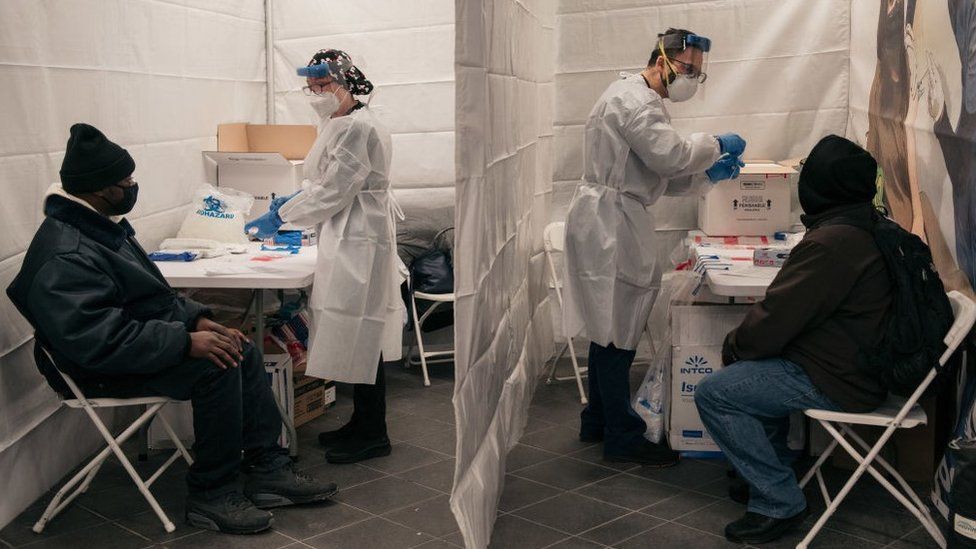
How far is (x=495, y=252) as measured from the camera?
10.8ft

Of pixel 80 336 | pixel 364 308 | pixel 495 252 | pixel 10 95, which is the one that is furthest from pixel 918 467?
pixel 10 95

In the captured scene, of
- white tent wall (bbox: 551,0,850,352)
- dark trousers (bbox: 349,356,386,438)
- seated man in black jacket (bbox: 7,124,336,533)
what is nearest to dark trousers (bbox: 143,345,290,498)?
seated man in black jacket (bbox: 7,124,336,533)

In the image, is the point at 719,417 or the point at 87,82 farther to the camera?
the point at 87,82

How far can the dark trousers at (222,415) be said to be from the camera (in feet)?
10.9

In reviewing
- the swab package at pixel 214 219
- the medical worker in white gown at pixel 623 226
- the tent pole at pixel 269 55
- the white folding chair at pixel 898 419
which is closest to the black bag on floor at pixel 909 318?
the white folding chair at pixel 898 419

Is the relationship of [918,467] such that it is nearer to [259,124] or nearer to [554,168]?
[554,168]

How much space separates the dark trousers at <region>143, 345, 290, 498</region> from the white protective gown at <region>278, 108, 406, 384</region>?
0.39 meters

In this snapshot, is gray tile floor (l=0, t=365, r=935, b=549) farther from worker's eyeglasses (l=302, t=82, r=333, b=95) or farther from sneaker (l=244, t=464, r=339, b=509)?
worker's eyeglasses (l=302, t=82, r=333, b=95)

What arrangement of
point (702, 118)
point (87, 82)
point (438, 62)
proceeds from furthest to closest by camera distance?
point (438, 62) < point (702, 118) < point (87, 82)

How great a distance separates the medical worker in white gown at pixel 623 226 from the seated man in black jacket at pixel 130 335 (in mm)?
1213

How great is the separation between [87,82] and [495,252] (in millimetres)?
1862

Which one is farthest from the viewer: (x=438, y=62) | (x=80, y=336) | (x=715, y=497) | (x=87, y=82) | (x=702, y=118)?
(x=438, y=62)

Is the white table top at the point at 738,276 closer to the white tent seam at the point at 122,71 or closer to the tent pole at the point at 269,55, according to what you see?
the white tent seam at the point at 122,71

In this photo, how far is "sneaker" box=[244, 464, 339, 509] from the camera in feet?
11.6
